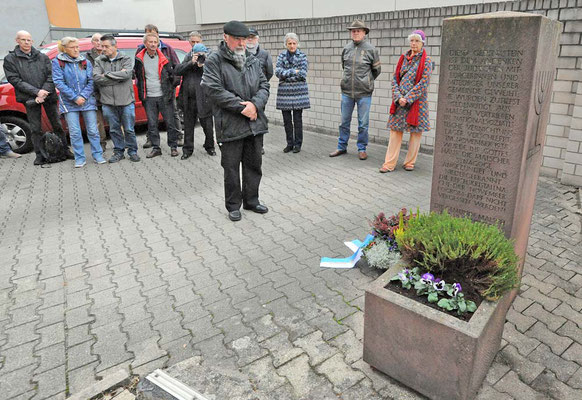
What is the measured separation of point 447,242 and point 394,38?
5.75 meters

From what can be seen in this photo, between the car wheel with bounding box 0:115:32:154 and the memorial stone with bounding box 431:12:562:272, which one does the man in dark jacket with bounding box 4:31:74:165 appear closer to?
the car wheel with bounding box 0:115:32:154

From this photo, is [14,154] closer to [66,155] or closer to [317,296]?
[66,155]

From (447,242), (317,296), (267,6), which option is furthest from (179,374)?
(267,6)

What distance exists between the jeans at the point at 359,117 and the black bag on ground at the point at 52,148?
4808mm

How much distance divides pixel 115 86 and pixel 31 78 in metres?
1.29

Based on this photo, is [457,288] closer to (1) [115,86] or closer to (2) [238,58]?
(2) [238,58]

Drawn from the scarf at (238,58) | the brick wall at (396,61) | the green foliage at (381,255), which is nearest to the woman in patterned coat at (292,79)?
the brick wall at (396,61)

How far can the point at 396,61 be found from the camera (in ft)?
24.1

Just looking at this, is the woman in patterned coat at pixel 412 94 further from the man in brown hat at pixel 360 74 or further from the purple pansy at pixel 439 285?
the purple pansy at pixel 439 285

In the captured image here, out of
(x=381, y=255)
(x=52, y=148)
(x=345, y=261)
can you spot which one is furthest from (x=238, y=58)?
(x=52, y=148)

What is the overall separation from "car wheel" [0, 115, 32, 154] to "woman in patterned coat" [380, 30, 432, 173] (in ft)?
21.5

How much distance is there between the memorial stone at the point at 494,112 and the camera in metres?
2.68

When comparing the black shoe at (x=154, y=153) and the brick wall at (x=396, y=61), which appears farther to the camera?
the black shoe at (x=154, y=153)

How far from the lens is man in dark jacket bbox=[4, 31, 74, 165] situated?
6750 millimetres
